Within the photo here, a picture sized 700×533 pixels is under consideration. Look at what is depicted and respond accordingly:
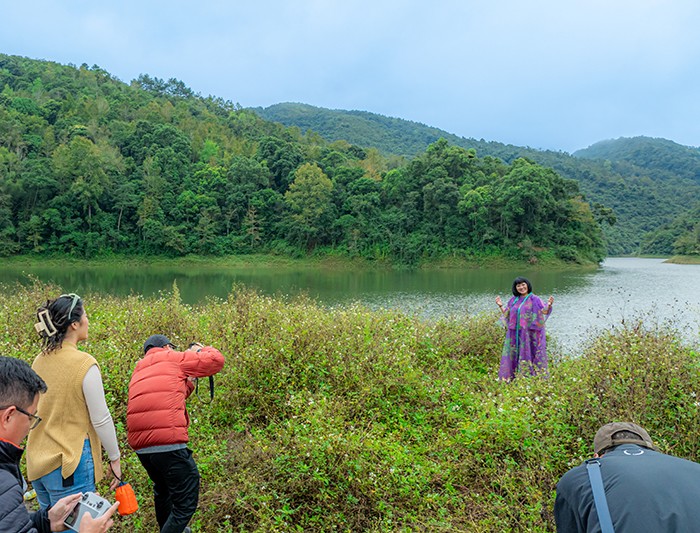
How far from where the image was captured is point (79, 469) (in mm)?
2416

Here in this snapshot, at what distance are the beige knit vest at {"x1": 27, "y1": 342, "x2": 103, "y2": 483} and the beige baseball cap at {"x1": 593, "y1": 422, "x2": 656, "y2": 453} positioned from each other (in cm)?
242

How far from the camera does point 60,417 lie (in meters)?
2.38

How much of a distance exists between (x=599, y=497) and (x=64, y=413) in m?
2.49

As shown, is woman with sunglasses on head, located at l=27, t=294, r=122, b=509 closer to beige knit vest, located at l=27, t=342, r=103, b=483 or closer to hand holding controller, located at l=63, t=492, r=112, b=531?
beige knit vest, located at l=27, t=342, r=103, b=483

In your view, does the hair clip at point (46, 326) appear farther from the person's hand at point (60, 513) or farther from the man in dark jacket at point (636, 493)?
the man in dark jacket at point (636, 493)

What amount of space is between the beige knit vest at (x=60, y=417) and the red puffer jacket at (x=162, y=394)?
0.32m

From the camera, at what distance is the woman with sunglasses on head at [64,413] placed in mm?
2359

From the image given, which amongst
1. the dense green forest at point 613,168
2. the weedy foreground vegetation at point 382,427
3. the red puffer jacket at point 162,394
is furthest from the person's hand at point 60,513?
the dense green forest at point 613,168

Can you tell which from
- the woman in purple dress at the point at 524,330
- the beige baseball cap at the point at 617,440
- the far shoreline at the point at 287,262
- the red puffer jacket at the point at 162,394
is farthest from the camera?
the far shoreline at the point at 287,262

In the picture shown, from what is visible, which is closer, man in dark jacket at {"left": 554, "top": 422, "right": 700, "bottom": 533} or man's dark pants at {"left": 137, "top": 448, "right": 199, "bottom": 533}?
man in dark jacket at {"left": 554, "top": 422, "right": 700, "bottom": 533}

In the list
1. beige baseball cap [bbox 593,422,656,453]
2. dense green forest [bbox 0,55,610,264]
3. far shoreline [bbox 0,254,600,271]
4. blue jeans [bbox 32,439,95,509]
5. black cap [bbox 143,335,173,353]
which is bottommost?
far shoreline [bbox 0,254,600,271]

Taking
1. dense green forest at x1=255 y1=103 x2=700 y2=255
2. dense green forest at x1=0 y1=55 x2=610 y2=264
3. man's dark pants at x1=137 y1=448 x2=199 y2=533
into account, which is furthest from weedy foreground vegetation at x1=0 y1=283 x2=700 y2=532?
dense green forest at x1=255 y1=103 x2=700 y2=255

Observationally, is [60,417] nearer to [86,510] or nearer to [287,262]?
[86,510]

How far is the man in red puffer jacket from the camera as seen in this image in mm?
2686
